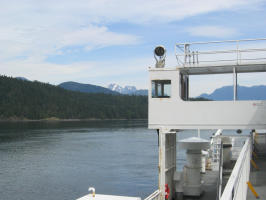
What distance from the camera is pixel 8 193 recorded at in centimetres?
3056

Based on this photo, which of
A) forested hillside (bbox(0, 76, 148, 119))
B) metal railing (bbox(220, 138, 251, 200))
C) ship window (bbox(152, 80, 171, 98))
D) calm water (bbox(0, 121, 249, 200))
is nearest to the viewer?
metal railing (bbox(220, 138, 251, 200))

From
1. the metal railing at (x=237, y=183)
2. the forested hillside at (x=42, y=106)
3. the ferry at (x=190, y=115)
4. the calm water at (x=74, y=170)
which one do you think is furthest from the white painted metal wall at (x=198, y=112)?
the forested hillside at (x=42, y=106)

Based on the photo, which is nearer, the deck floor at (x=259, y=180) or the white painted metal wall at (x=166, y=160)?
the deck floor at (x=259, y=180)

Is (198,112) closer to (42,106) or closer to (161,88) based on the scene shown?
(161,88)

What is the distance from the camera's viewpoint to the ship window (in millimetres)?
13883

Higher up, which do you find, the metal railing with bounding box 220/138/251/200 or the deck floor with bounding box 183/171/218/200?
the metal railing with bounding box 220/138/251/200

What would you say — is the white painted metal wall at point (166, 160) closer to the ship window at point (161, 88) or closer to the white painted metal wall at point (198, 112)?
the white painted metal wall at point (198, 112)

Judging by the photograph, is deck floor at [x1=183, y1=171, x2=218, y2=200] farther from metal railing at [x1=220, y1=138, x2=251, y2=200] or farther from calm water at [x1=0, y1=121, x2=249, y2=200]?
calm water at [x1=0, y1=121, x2=249, y2=200]

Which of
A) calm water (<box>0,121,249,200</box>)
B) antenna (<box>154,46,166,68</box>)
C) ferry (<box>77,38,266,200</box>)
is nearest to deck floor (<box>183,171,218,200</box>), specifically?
ferry (<box>77,38,266,200</box>)

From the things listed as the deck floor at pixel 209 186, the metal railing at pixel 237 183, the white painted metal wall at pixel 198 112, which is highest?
the white painted metal wall at pixel 198 112

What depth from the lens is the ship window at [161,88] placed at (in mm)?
13883

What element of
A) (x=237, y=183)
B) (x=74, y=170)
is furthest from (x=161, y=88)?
(x=74, y=170)

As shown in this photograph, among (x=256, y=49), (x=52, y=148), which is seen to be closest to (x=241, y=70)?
(x=256, y=49)

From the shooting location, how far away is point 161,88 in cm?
1395
